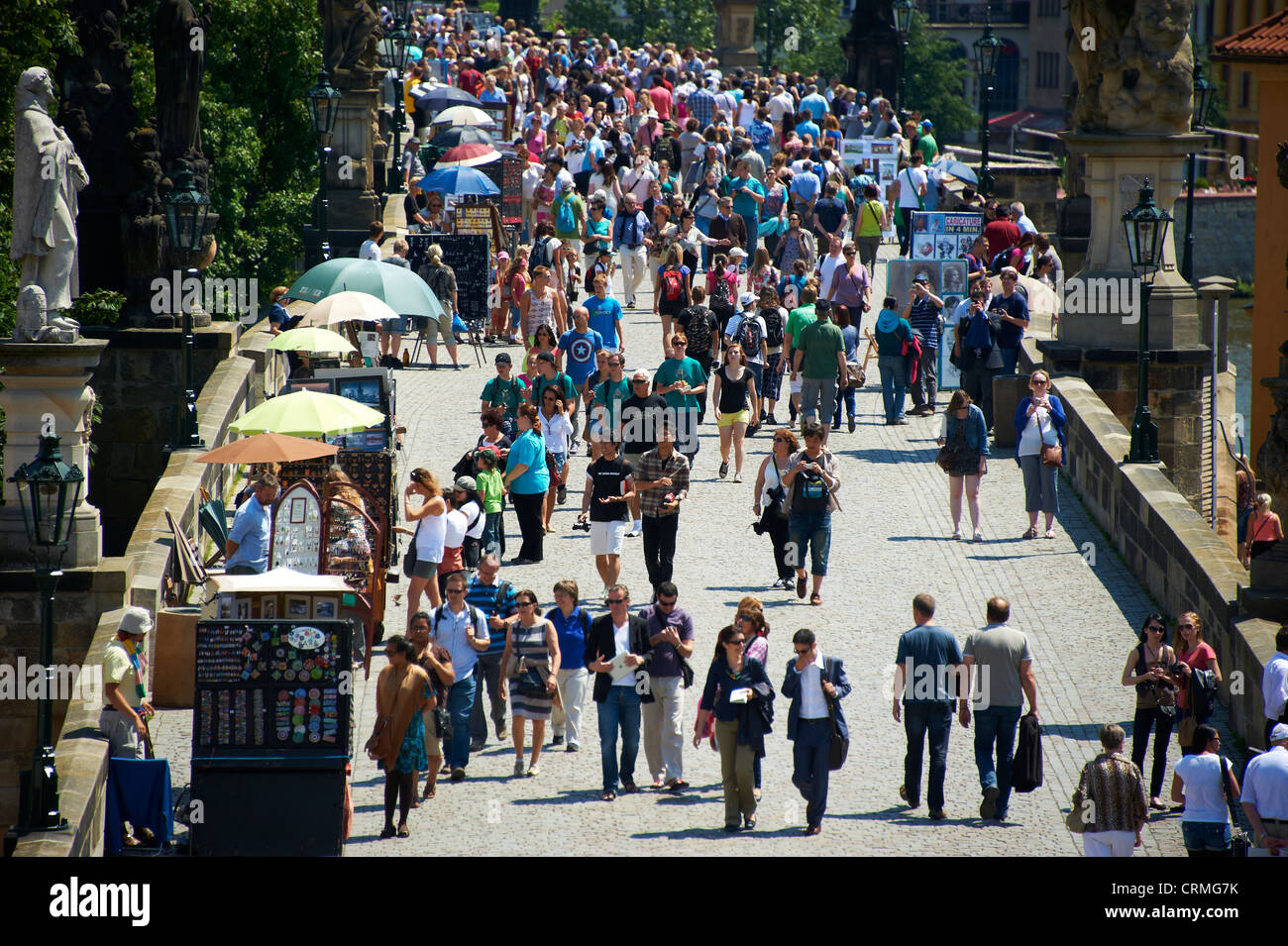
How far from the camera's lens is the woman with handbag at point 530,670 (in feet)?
49.5

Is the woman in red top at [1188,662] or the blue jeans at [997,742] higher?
the woman in red top at [1188,662]

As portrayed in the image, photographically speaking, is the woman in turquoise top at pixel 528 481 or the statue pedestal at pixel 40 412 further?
the woman in turquoise top at pixel 528 481

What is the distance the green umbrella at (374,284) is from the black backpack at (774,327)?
380 cm

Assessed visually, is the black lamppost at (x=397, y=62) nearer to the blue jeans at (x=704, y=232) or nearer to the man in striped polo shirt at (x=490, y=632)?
the blue jeans at (x=704, y=232)

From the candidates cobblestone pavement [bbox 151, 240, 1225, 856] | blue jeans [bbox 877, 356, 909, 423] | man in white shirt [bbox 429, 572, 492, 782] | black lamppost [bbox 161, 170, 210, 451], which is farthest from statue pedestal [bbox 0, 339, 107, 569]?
blue jeans [bbox 877, 356, 909, 423]

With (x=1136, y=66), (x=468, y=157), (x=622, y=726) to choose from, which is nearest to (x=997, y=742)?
(x=622, y=726)

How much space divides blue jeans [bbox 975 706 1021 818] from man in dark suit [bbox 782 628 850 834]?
0.98 metres

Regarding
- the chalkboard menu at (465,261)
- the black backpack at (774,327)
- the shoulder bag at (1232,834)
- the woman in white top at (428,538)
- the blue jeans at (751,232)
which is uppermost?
the blue jeans at (751,232)

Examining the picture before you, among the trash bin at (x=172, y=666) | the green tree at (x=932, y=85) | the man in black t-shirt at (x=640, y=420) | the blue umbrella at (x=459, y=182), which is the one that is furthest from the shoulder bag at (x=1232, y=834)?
the green tree at (x=932, y=85)

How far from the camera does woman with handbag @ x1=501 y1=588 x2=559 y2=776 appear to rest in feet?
49.5

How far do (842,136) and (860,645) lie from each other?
27.2m

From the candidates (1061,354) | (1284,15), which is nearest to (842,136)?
(1284,15)

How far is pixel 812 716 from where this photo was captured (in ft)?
46.3

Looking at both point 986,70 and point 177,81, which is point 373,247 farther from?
point 986,70
